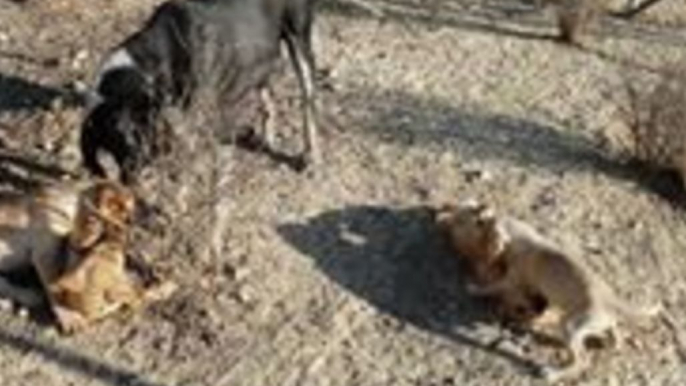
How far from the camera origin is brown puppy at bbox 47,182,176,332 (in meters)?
6.89

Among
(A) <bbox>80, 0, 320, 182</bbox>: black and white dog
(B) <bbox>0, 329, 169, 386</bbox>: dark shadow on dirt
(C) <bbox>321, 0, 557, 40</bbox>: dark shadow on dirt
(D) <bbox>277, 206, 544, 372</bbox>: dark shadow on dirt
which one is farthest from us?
(C) <bbox>321, 0, 557, 40</bbox>: dark shadow on dirt

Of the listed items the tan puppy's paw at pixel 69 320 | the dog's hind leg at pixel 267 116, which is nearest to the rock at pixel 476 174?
the dog's hind leg at pixel 267 116

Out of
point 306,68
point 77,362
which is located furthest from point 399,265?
point 77,362

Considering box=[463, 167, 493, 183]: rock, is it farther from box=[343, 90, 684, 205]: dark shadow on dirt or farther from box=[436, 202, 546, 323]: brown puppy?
box=[436, 202, 546, 323]: brown puppy

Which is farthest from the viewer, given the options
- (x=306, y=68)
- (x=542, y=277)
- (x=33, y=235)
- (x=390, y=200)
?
(x=306, y=68)

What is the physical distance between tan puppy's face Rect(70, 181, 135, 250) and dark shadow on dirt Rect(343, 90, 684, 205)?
1706mm

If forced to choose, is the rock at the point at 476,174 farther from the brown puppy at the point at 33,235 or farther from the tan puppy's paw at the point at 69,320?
the tan puppy's paw at the point at 69,320

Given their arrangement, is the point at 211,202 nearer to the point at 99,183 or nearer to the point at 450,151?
the point at 99,183

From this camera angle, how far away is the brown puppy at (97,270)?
6.89 m

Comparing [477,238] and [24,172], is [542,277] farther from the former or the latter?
[24,172]

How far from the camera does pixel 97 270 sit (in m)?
6.89

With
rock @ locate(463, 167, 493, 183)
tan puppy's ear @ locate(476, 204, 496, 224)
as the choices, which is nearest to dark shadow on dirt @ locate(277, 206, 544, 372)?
tan puppy's ear @ locate(476, 204, 496, 224)

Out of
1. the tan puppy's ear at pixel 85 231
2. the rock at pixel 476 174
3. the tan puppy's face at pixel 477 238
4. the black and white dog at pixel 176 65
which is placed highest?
the black and white dog at pixel 176 65

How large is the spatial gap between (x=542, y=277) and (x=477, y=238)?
1.32 feet
